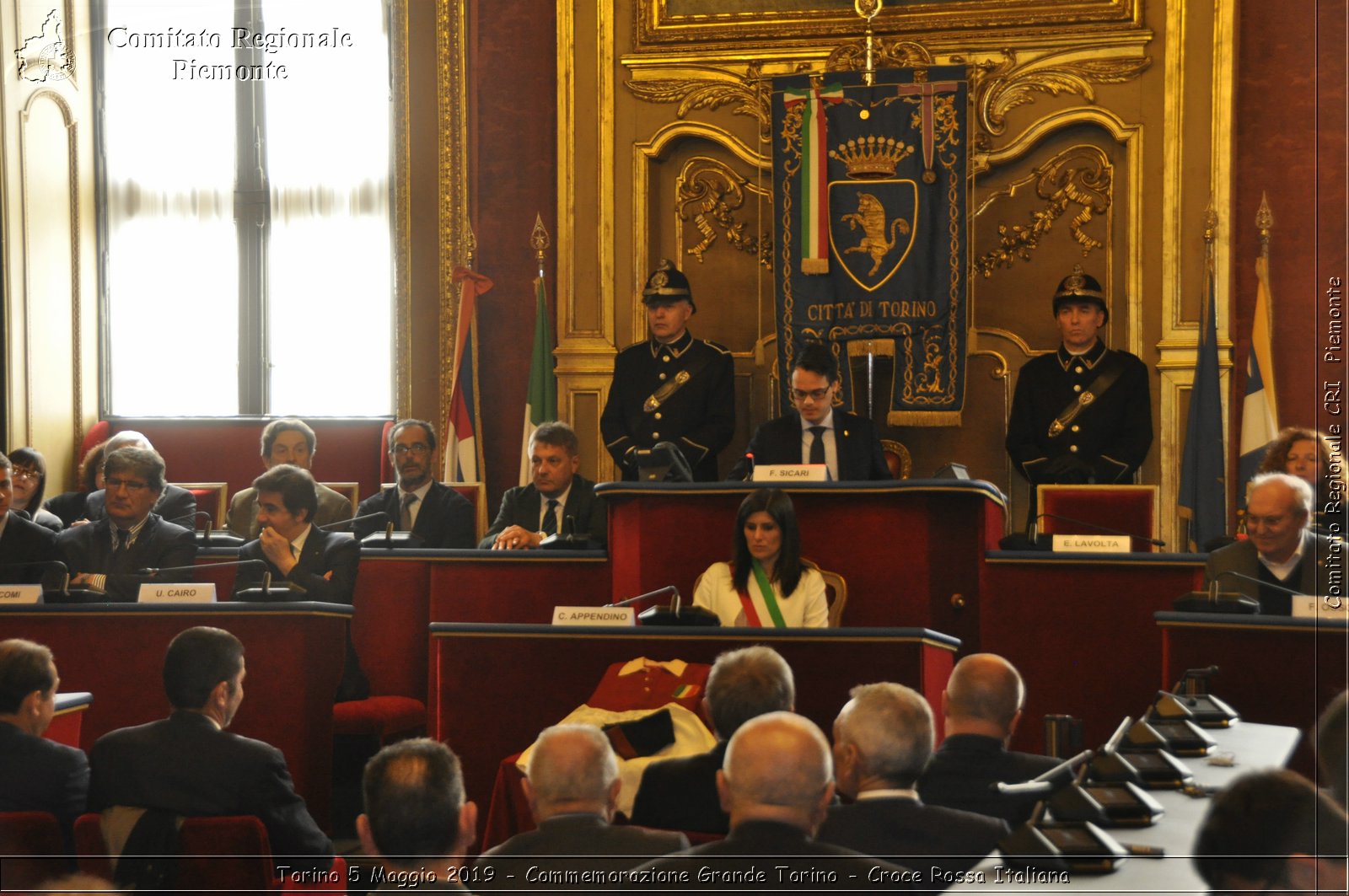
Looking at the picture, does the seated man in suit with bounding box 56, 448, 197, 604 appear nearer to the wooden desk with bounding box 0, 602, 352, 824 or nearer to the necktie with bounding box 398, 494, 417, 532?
the wooden desk with bounding box 0, 602, 352, 824

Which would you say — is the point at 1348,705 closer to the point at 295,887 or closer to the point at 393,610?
the point at 295,887

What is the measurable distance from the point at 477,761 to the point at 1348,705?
2457 millimetres

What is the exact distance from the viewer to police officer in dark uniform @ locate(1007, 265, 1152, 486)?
22.5 feet

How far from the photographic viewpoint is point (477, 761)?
4504mm

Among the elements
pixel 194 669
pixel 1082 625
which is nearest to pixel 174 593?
pixel 194 669

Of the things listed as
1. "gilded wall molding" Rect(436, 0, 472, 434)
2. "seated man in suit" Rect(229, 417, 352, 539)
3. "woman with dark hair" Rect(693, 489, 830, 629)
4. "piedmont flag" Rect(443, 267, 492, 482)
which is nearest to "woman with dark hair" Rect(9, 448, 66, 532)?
"seated man in suit" Rect(229, 417, 352, 539)

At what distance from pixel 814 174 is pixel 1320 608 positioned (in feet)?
12.6

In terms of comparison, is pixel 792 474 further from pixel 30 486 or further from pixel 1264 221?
pixel 30 486

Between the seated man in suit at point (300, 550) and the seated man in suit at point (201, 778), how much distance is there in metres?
1.88

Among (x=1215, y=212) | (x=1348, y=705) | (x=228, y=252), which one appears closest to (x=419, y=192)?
(x=228, y=252)

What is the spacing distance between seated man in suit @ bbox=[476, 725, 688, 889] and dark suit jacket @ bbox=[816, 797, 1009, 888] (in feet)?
0.95

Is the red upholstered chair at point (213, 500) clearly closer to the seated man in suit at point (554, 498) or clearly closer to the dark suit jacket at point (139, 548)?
the dark suit jacket at point (139, 548)

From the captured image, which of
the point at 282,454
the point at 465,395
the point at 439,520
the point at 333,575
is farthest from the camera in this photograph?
the point at 465,395

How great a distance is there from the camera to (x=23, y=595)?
4.98 metres
